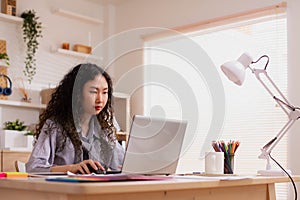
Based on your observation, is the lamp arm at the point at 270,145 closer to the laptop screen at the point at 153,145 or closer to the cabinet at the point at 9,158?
the laptop screen at the point at 153,145

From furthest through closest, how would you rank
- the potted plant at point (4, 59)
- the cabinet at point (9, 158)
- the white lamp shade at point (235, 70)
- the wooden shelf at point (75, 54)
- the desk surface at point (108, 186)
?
the wooden shelf at point (75, 54) < the potted plant at point (4, 59) < the cabinet at point (9, 158) < the white lamp shade at point (235, 70) < the desk surface at point (108, 186)

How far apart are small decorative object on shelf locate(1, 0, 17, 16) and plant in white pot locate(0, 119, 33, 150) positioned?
0.98 m

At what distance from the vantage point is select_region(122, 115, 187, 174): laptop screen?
180cm

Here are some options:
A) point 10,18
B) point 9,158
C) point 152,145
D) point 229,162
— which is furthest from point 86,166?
point 10,18

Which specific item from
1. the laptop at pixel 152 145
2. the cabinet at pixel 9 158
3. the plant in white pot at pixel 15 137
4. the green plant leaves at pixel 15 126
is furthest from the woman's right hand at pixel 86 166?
the green plant leaves at pixel 15 126

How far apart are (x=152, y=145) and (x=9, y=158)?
6.74 feet

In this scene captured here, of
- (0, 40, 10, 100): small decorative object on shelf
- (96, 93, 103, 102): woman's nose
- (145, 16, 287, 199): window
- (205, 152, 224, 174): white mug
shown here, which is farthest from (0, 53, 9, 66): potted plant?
(205, 152, 224, 174): white mug

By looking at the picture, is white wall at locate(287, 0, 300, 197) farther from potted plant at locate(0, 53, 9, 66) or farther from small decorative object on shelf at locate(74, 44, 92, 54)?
potted plant at locate(0, 53, 9, 66)

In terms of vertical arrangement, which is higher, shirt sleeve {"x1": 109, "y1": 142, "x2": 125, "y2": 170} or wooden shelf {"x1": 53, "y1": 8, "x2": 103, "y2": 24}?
wooden shelf {"x1": 53, "y1": 8, "x2": 103, "y2": 24}

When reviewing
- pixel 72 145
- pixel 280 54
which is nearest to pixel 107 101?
pixel 72 145

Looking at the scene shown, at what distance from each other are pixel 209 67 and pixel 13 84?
5.87 ft

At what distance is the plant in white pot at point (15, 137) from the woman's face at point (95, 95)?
1551 mm

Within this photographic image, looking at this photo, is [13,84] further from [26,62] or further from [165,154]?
[165,154]

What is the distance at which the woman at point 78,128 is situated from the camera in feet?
7.50
